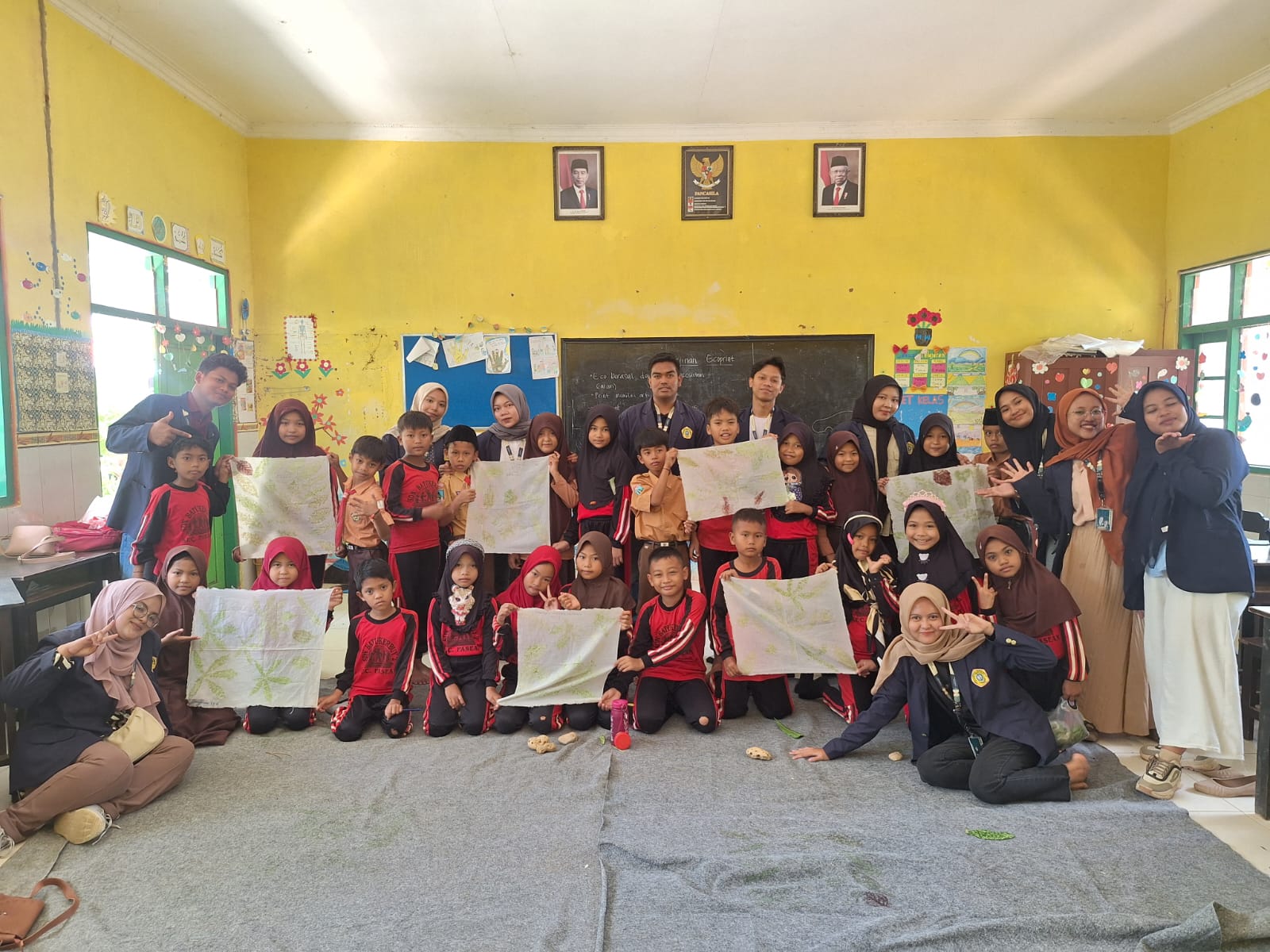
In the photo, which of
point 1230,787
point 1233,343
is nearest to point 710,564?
point 1230,787

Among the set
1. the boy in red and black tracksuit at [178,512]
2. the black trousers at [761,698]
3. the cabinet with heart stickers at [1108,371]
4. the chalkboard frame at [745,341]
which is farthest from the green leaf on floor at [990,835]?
the chalkboard frame at [745,341]

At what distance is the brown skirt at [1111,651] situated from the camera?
335 centimetres

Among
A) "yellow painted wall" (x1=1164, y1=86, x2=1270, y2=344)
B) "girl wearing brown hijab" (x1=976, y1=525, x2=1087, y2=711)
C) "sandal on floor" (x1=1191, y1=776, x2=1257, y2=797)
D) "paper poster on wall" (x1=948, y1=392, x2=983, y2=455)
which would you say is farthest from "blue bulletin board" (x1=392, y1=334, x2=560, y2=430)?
"yellow painted wall" (x1=1164, y1=86, x2=1270, y2=344)

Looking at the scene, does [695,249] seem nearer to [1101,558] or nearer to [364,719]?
[1101,558]

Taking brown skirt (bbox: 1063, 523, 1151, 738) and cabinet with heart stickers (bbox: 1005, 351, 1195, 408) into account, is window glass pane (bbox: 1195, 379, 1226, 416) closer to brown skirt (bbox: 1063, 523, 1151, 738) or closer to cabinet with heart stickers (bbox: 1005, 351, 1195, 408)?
cabinet with heart stickers (bbox: 1005, 351, 1195, 408)

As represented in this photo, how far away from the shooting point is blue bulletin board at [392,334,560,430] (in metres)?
6.23

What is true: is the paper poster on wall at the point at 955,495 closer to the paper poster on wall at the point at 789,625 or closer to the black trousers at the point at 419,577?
the paper poster on wall at the point at 789,625

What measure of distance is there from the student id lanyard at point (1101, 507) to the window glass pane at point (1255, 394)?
3.11 m

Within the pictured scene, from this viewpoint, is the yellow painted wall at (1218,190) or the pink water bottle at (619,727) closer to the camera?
the pink water bottle at (619,727)

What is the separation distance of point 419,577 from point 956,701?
8.93 ft

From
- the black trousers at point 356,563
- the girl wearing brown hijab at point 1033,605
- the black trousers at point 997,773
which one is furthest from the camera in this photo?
the black trousers at point 356,563

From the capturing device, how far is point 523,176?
615 centimetres

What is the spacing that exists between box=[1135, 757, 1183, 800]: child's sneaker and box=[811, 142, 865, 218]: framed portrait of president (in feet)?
15.3

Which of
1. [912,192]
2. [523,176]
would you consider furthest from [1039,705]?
[523,176]
